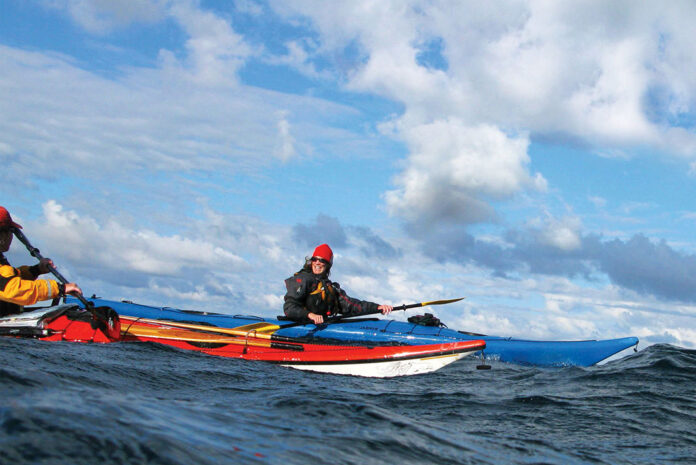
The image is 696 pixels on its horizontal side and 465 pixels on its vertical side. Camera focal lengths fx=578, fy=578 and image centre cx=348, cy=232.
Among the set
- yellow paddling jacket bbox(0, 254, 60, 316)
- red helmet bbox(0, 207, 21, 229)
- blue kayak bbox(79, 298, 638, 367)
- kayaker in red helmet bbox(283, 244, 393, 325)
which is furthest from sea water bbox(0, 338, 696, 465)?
blue kayak bbox(79, 298, 638, 367)

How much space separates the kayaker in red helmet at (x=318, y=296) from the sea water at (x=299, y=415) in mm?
1879

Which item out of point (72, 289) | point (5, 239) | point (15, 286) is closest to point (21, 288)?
point (15, 286)

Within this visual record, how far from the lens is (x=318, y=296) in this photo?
988 centimetres

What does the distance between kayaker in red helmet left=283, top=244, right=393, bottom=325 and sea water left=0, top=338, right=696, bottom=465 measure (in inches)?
74.0

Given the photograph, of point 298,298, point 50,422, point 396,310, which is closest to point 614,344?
point 396,310

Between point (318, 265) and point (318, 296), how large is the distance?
532mm

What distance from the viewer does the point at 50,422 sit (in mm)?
2904

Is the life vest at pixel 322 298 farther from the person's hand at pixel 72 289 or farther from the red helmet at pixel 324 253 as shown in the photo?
the person's hand at pixel 72 289

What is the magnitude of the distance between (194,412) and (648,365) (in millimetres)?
8197

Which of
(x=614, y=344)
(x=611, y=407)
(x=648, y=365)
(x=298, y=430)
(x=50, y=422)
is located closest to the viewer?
(x=50, y=422)

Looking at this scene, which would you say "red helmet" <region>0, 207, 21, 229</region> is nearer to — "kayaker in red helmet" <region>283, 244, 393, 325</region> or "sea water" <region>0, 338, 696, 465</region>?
"sea water" <region>0, 338, 696, 465</region>

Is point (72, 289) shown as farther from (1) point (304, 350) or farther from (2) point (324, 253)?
(2) point (324, 253)

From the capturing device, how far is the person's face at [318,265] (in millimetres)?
9952

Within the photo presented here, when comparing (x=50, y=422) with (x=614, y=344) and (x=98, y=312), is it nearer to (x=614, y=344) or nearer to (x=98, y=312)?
(x=98, y=312)
